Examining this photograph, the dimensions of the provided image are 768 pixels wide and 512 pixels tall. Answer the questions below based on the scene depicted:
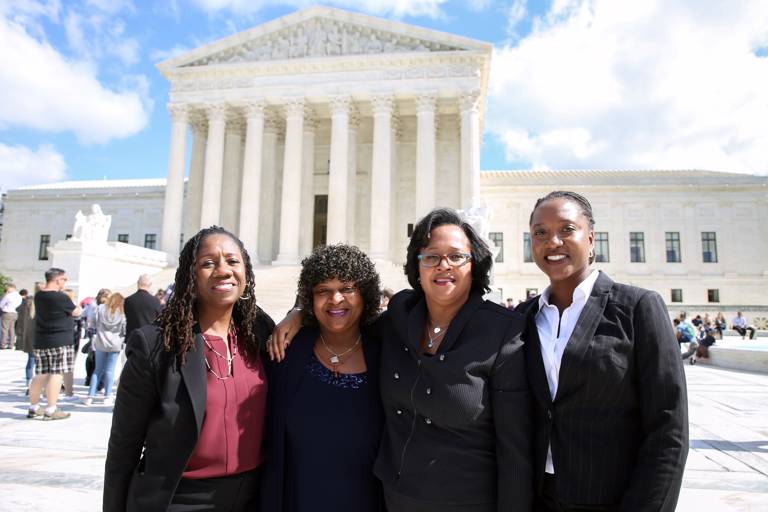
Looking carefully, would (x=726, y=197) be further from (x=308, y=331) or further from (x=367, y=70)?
(x=308, y=331)

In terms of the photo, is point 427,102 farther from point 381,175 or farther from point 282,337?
point 282,337

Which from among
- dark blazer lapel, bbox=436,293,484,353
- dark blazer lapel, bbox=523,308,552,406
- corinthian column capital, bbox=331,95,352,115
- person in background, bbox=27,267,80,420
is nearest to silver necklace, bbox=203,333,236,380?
dark blazer lapel, bbox=436,293,484,353

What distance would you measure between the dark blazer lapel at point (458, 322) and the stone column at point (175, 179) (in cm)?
3151

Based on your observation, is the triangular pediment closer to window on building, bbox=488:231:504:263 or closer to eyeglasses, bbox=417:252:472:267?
window on building, bbox=488:231:504:263

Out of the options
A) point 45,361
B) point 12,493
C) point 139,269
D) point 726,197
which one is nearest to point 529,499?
point 12,493

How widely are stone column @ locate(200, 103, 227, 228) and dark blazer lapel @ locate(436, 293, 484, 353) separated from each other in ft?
99.7

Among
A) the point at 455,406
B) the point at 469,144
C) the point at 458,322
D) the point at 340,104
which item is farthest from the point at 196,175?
the point at 455,406

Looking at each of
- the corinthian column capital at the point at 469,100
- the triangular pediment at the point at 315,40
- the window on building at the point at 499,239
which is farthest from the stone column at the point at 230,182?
the window on building at the point at 499,239

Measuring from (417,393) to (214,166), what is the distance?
31532 mm

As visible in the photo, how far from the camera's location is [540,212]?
262cm

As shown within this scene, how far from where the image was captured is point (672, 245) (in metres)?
38.2

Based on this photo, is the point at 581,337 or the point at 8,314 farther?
the point at 8,314

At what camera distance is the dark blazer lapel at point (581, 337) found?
225 centimetres

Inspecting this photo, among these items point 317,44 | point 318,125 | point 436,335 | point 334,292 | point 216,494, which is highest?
point 317,44
